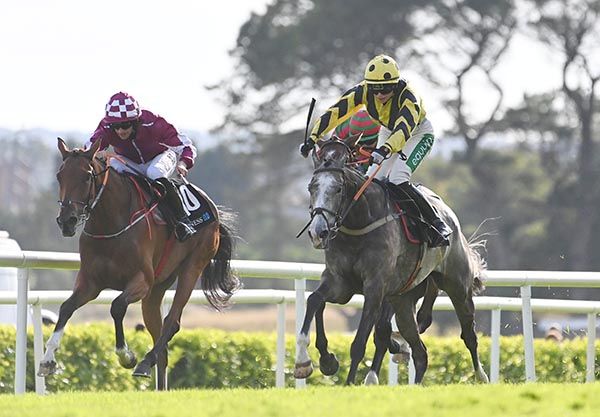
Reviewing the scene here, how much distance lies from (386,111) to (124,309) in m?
1.91

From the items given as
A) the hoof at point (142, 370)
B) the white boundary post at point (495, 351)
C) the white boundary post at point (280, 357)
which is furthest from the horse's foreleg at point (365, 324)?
the white boundary post at point (495, 351)

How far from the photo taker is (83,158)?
8461mm

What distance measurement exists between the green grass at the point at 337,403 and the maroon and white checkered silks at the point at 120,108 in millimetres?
2527

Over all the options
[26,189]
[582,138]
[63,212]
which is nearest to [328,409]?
[63,212]

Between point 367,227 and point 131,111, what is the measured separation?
5.55 ft

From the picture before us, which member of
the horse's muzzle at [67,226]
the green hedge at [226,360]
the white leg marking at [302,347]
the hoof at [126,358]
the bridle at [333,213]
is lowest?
the green hedge at [226,360]

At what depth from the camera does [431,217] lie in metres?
8.85

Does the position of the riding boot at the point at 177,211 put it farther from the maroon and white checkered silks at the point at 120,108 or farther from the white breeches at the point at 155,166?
the maroon and white checkered silks at the point at 120,108

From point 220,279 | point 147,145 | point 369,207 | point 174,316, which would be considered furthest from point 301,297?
point 369,207

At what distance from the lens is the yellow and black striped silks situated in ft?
Result: 28.2

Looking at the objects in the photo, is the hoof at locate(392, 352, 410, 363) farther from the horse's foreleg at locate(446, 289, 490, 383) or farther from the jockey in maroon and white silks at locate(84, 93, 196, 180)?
the jockey in maroon and white silks at locate(84, 93, 196, 180)

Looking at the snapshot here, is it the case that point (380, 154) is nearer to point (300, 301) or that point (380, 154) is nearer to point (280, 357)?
point (300, 301)

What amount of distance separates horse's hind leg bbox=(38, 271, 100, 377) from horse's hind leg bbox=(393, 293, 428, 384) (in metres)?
1.79

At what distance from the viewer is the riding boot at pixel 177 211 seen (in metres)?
9.18
